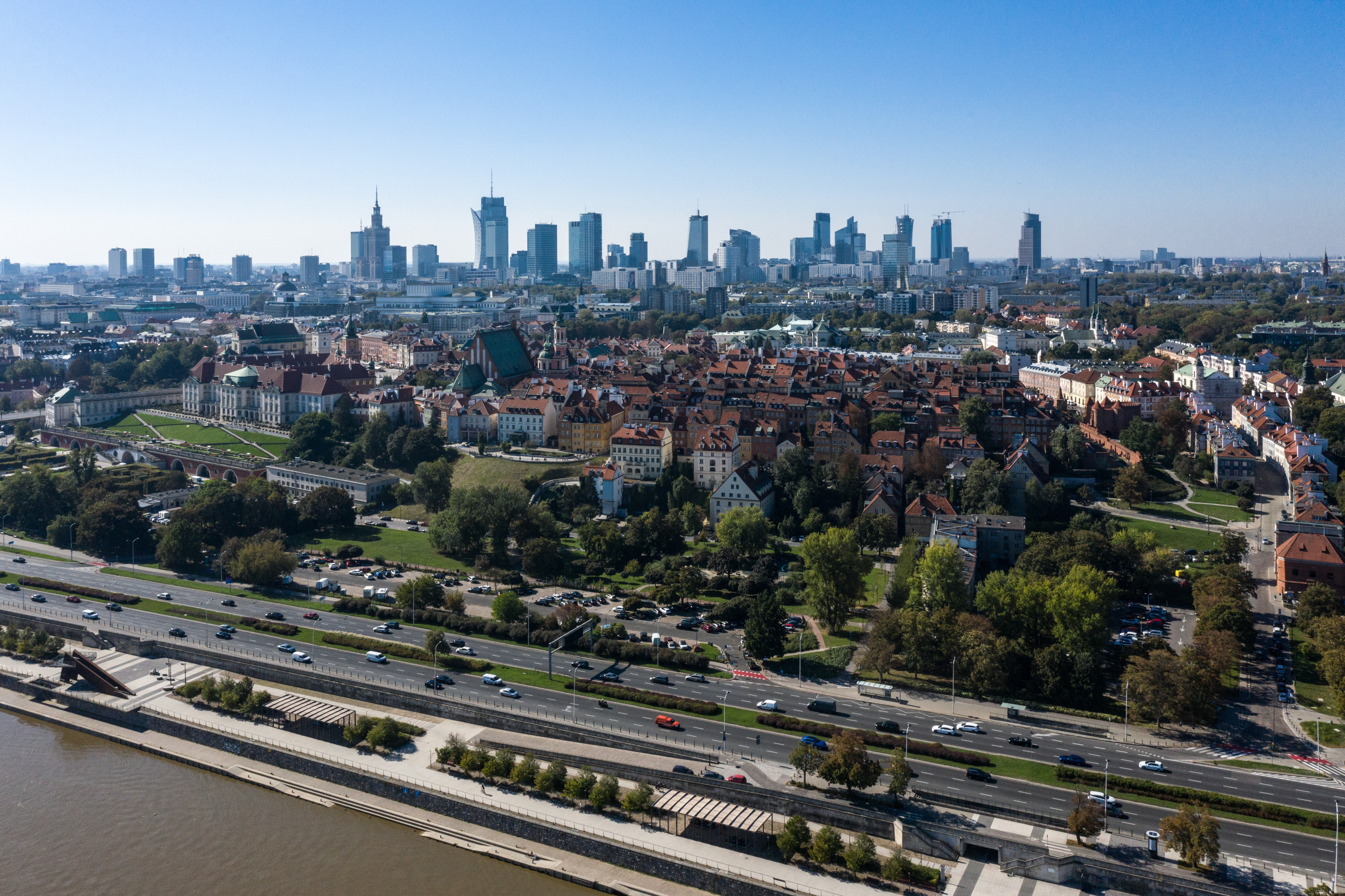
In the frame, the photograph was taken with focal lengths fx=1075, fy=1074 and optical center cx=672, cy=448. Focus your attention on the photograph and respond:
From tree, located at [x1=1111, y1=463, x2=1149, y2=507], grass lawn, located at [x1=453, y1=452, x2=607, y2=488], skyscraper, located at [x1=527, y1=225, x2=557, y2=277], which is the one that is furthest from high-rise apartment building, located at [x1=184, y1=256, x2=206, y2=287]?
tree, located at [x1=1111, y1=463, x2=1149, y2=507]

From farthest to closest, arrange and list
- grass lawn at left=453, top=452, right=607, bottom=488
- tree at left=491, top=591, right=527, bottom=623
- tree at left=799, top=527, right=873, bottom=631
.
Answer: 1. grass lawn at left=453, top=452, right=607, bottom=488
2. tree at left=491, top=591, right=527, bottom=623
3. tree at left=799, top=527, right=873, bottom=631

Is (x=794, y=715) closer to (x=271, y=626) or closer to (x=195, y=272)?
(x=271, y=626)

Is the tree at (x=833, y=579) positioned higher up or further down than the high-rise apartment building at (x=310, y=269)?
further down

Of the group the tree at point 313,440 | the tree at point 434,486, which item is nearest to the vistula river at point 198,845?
the tree at point 434,486

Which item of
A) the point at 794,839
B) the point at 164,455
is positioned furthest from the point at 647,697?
the point at 164,455

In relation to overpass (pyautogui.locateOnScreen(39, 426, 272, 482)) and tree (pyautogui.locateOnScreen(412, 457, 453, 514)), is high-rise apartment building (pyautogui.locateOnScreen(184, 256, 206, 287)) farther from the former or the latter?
tree (pyautogui.locateOnScreen(412, 457, 453, 514))

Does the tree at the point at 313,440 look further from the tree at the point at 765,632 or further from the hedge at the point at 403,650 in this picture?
the tree at the point at 765,632

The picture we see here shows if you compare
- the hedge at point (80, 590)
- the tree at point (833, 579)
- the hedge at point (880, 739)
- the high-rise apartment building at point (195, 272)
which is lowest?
the hedge at point (880, 739)
